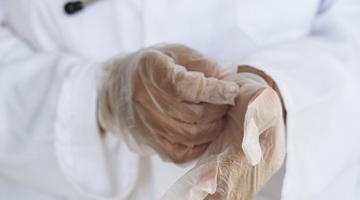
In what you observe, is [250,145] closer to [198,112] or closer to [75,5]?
[198,112]

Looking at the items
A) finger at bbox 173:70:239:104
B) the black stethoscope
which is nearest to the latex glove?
finger at bbox 173:70:239:104

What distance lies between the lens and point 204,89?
0.45 meters

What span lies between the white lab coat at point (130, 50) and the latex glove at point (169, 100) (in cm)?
5

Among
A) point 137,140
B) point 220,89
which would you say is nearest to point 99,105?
point 137,140

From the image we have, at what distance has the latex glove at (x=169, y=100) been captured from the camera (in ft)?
1.49

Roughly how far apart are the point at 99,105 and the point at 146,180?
0.11 metres

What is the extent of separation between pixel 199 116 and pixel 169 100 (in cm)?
3

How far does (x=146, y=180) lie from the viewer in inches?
24.7

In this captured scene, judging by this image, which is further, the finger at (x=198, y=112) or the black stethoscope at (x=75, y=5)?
the black stethoscope at (x=75, y=5)

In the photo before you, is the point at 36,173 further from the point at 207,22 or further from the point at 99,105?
the point at 207,22

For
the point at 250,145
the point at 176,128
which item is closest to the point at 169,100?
the point at 176,128

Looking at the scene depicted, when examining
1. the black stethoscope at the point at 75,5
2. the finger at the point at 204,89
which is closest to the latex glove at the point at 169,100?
the finger at the point at 204,89

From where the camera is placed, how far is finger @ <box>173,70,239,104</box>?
0.44m

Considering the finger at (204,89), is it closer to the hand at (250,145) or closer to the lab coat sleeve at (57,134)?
the hand at (250,145)
